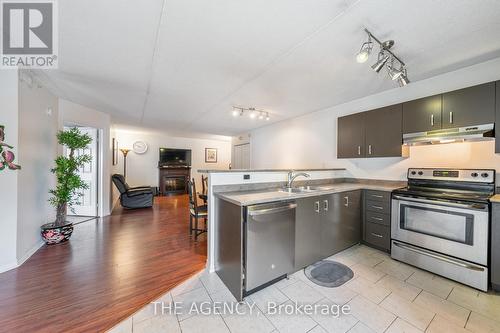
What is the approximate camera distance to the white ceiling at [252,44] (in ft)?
4.54

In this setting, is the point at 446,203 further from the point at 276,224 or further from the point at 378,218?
the point at 276,224

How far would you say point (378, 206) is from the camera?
261 centimetres

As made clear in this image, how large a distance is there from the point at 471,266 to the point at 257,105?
11.8ft

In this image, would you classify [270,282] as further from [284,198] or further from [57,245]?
[57,245]

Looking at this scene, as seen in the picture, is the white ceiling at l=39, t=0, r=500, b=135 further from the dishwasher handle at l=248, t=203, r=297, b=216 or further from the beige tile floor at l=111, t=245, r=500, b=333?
the beige tile floor at l=111, t=245, r=500, b=333

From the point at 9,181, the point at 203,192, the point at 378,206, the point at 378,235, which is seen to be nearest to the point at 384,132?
the point at 378,206

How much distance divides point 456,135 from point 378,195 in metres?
1.10

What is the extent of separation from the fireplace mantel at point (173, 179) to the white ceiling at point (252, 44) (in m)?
4.28

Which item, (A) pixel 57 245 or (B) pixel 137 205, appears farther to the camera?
(B) pixel 137 205

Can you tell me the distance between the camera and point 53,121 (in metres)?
3.04

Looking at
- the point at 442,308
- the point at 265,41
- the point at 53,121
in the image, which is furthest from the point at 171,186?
the point at 442,308

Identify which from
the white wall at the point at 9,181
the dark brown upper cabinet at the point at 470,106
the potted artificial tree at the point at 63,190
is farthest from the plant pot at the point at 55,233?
the dark brown upper cabinet at the point at 470,106

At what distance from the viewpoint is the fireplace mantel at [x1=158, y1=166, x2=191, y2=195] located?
710 cm

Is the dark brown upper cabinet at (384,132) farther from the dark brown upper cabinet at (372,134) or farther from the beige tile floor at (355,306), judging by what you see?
the beige tile floor at (355,306)
